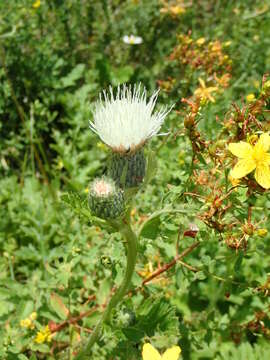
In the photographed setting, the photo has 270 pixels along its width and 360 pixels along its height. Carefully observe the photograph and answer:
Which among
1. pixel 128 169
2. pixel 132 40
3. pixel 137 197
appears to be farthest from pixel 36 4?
pixel 128 169

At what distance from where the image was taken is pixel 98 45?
4.61 metres

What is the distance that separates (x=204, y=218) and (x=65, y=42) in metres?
3.23

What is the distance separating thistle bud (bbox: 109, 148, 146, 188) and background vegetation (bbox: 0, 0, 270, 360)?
19 cm

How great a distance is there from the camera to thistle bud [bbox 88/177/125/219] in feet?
5.41

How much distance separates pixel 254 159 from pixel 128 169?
1.57 feet

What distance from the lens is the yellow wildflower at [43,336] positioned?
2.48m

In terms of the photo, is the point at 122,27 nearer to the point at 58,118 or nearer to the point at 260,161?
the point at 58,118

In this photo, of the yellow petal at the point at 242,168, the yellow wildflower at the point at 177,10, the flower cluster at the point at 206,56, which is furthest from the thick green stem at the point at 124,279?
the yellow wildflower at the point at 177,10

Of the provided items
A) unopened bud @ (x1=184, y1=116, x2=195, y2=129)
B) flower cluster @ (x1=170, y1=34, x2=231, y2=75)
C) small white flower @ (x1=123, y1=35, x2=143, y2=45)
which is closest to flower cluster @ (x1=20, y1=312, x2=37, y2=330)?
unopened bud @ (x1=184, y1=116, x2=195, y2=129)

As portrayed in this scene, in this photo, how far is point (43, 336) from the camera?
249cm

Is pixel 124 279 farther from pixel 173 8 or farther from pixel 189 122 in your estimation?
pixel 173 8

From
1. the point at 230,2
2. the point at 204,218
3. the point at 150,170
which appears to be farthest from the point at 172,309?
the point at 230,2

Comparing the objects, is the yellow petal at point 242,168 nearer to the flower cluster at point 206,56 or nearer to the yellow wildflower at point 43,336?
the yellow wildflower at point 43,336

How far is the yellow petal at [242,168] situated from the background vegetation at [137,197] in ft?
0.38
